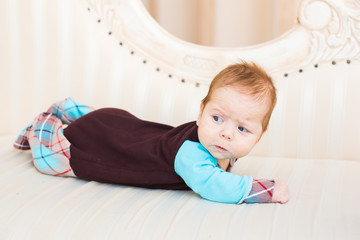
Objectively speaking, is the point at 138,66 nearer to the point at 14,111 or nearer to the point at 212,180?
the point at 14,111

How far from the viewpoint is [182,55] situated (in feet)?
5.50

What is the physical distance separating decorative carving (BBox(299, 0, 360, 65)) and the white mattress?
44 cm

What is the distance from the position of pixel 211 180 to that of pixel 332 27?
76 centimetres

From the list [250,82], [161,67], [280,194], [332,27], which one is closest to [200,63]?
[161,67]

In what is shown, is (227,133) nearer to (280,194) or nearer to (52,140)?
(280,194)

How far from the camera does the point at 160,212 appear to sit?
3.51 feet

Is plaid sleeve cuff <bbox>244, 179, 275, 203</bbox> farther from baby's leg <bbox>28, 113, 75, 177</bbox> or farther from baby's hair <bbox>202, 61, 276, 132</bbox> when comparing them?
baby's leg <bbox>28, 113, 75, 177</bbox>

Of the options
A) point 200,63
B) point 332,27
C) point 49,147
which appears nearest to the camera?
point 49,147

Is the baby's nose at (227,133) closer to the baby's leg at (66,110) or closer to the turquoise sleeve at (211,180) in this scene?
the turquoise sleeve at (211,180)

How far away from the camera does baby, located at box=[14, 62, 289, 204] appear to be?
1.12 m

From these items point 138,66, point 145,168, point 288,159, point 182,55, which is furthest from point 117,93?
Result: point 288,159

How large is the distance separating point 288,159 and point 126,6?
80cm

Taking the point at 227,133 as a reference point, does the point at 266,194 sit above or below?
below

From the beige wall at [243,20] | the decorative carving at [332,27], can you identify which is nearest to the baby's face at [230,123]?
the decorative carving at [332,27]
